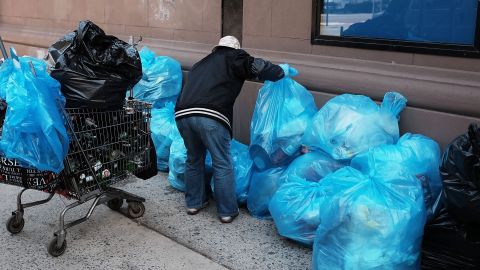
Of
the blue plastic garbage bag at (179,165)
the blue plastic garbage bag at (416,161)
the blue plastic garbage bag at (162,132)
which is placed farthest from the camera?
the blue plastic garbage bag at (162,132)

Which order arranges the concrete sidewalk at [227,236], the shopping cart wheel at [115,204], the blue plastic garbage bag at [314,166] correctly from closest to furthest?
1. the concrete sidewalk at [227,236]
2. the blue plastic garbage bag at [314,166]
3. the shopping cart wheel at [115,204]

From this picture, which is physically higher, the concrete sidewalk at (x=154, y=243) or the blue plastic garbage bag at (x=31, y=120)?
the blue plastic garbage bag at (x=31, y=120)

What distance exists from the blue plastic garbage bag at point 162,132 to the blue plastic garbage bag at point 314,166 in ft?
5.18

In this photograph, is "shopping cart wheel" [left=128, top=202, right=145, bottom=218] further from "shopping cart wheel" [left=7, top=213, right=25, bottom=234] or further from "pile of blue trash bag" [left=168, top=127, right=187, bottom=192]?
"shopping cart wheel" [left=7, top=213, right=25, bottom=234]

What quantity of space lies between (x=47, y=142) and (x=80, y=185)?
0.54m

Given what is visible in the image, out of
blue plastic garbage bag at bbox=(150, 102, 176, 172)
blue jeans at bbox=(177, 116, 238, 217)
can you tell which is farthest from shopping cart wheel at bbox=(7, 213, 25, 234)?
blue plastic garbage bag at bbox=(150, 102, 176, 172)

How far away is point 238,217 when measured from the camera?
434 cm

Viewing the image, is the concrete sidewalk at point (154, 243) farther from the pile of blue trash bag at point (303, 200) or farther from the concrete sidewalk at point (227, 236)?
the pile of blue trash bag at point (303, 200)

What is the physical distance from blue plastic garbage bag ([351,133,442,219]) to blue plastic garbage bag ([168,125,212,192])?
1.39 m

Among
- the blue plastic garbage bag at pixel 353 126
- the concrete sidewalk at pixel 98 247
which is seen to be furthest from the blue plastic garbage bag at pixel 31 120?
the blue plastic garbage bag at pixel 353 126

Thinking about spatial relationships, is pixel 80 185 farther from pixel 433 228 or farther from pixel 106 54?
pixel 433 228

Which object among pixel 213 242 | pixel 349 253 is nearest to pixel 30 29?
pixel 213 242

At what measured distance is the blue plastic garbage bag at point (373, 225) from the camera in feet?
9.61

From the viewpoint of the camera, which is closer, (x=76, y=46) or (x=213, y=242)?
(x=76, y=46)
